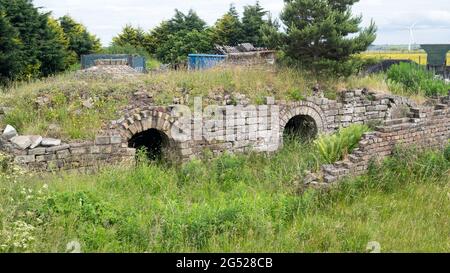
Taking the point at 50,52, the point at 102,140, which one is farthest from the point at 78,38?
the point at 102,140

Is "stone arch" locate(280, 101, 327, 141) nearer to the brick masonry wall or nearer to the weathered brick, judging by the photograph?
the brick masonry wall

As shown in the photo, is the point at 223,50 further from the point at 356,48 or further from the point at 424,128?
the point at 424,128

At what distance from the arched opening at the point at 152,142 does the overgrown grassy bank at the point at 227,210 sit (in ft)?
4.06

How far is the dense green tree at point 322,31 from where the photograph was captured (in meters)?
11.7

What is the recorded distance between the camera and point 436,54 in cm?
2342

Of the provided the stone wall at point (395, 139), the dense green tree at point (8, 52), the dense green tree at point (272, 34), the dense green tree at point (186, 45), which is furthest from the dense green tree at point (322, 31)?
the dense green tree at point (186, 45)

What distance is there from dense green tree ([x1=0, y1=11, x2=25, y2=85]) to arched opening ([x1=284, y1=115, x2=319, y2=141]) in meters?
10.9

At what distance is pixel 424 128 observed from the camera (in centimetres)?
849

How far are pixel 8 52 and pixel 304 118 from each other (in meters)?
12.0

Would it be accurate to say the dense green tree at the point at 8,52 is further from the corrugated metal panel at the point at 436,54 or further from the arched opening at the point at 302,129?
the corrugated metal panel at the point at 436,54

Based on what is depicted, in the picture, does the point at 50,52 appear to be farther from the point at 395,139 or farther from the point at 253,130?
the point at 395,139

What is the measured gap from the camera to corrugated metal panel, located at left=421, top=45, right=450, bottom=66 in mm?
23062

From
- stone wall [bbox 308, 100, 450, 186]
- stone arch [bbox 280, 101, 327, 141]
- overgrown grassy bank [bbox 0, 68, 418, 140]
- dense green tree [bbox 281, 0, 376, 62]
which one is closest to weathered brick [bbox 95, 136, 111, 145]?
overgrown grassy bank [bbox 0, 68, 418, 140]

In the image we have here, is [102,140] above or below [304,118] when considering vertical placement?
below
